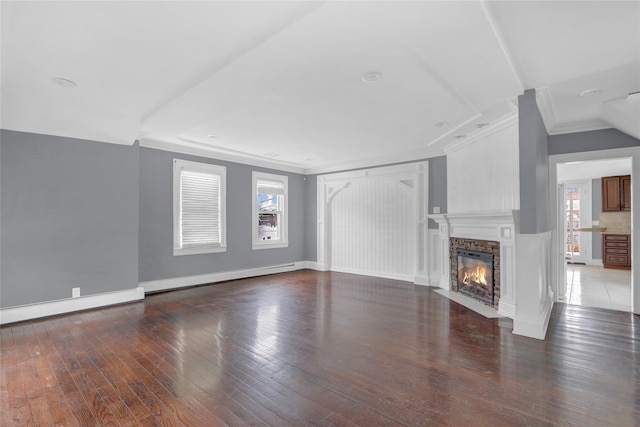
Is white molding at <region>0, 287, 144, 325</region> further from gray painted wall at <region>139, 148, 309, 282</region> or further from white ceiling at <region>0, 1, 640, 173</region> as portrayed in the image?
white ceiling at <region>0, 1, 640, 173</region>

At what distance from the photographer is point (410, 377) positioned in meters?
2.41

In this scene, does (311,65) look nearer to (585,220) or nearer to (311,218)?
(311,218)

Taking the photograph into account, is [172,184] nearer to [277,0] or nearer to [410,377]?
[277,0]

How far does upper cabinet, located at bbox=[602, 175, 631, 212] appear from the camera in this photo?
7.65m

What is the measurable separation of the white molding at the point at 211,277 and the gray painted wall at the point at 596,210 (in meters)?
8.00

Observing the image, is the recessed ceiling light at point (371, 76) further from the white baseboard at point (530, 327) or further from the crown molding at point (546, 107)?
the white baseboard at point (530, 327)

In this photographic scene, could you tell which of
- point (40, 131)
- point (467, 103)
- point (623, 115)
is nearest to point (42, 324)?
point (40, 131)

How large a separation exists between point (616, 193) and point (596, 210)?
2.34 ft

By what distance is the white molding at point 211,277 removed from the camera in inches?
207

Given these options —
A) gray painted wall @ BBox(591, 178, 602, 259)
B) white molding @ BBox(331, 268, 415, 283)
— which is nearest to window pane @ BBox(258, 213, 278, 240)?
white molding @ BBox(331, 268, 415, 283)

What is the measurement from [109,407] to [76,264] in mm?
2980

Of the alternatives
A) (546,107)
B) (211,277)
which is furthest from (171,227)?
(546,107)

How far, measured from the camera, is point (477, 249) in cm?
460

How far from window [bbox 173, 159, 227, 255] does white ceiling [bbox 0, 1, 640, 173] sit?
1.30 meters
